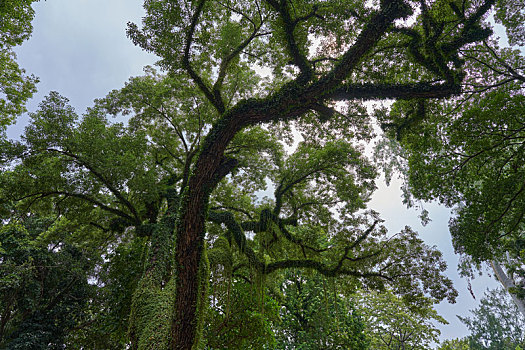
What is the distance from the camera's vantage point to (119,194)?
6.98 metres

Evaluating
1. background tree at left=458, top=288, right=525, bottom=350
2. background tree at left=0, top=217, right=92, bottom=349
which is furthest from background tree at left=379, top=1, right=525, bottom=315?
background tree at left=458, top=288, right=525, bottom=350

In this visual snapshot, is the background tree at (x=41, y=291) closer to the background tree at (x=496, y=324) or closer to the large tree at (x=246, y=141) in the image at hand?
the large tree at (x=246, y=141)

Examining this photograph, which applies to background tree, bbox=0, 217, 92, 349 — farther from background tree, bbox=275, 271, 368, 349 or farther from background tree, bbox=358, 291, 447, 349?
background tree, bbox=358, 291, 447, 349

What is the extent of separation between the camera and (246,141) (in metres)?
8.41

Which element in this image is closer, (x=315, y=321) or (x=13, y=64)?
(x=13, y=64)

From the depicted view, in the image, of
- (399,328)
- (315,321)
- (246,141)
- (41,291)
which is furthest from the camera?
(399,328)

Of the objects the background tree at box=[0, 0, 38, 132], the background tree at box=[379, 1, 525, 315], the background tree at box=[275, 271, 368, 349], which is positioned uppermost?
the background tree at box=[0, 0, 38, 132]

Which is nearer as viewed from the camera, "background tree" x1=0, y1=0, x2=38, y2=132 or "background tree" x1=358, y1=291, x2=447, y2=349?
"background tree" x1=0, y1=0, x2=38, y2=132

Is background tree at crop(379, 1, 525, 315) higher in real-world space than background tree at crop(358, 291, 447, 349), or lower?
higher

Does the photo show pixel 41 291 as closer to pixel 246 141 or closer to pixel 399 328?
pixel 246 141

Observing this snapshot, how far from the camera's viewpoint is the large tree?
4531mm

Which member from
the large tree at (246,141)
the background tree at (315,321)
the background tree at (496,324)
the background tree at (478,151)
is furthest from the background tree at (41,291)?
the background tree at (496,324)

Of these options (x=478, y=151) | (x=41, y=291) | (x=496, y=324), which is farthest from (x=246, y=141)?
(x=496, y=324)

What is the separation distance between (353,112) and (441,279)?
14.1ft
